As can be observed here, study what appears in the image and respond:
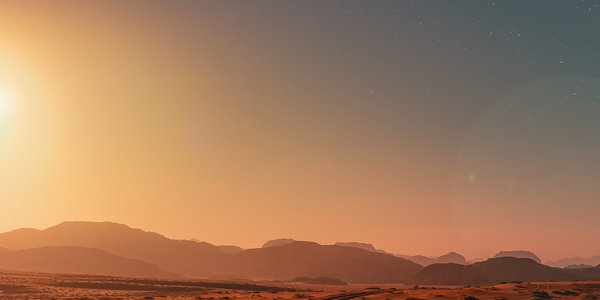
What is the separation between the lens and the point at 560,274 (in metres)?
170

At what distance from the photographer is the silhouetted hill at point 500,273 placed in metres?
170

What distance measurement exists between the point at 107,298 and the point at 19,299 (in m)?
12.0

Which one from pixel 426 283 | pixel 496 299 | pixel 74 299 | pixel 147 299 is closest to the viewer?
pixel 496 299

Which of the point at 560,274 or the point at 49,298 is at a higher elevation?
the point at 560,274

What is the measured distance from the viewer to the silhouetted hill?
558 feet

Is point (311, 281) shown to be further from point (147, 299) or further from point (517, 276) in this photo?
point (147, 299)

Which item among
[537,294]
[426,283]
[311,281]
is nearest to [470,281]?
[426,283]

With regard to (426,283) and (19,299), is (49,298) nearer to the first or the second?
(19,299)

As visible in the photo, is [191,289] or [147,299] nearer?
[147,299]

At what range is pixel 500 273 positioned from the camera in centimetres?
17562

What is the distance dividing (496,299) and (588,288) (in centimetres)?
2116

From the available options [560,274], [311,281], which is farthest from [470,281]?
[311,281]

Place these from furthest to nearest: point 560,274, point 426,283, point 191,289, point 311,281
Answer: point 311,281, point 426,283, point 560,274, point 191,289

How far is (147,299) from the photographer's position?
5916cm
